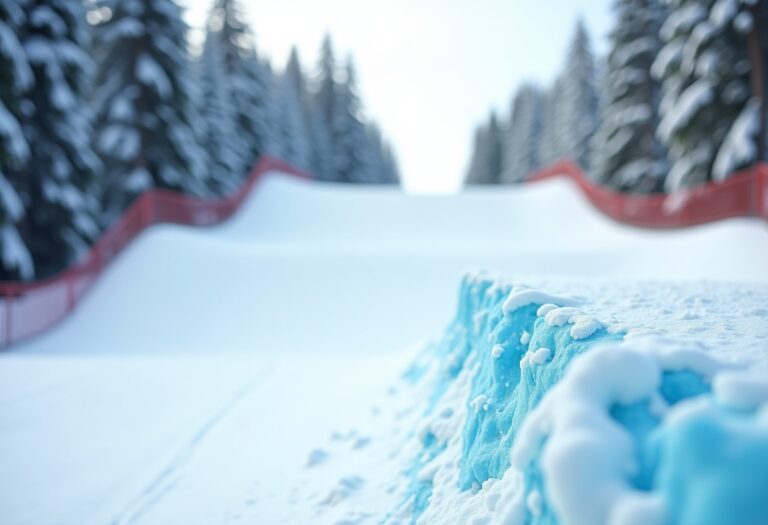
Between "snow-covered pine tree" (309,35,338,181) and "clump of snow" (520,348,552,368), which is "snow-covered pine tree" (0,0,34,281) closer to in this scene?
"clump of snow" (520,348,552,368)

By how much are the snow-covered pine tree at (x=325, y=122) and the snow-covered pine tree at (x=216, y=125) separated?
15.6m

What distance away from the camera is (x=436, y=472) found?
327 cm

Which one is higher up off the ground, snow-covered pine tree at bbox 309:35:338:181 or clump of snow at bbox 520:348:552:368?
snow-covered pine tree at bbox 309:35:338:181

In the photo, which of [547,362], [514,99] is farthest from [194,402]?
[514,99]

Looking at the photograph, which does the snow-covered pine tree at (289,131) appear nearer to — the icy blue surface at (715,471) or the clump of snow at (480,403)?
the clump of snow at (480,403)

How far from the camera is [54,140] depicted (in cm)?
1541

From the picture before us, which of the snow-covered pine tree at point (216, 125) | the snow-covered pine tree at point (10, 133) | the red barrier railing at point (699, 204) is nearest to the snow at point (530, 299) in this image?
the red barrier railing at point (699, 204)

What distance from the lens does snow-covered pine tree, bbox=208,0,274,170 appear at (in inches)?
1202

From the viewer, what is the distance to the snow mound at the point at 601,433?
133 centimetres

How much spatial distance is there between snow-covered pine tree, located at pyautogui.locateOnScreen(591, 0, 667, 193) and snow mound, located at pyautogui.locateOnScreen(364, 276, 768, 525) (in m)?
20.6

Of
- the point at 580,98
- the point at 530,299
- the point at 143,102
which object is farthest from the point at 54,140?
the point at 580,98

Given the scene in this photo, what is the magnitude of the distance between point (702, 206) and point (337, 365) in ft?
35.7

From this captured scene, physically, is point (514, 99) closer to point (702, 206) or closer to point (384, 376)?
point (702, 206)

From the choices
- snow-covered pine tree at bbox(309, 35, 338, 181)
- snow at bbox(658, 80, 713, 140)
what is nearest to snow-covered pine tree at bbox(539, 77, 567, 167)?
snow-covered pine tree at bbox(309, 35, 338, 181)
